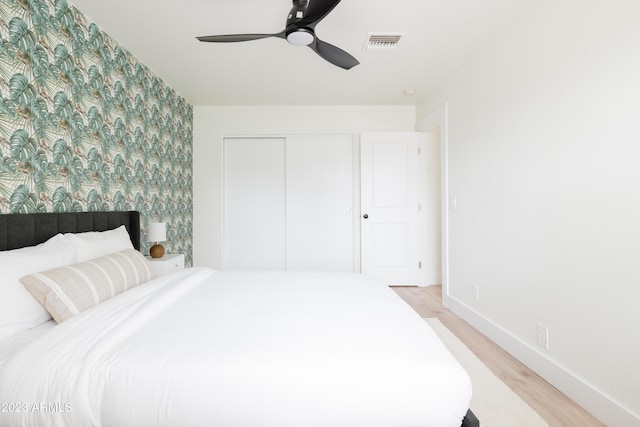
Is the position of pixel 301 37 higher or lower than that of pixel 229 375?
higher

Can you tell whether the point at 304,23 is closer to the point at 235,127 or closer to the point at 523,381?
the point at 523,381

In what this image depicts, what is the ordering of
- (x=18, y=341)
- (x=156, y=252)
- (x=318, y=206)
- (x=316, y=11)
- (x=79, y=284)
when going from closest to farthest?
1. (x=18, y=341)
2. (x=79, y=284)
3. (x=316, y=11)
4. (x=156, y=252)
5. (x=318, y=206)

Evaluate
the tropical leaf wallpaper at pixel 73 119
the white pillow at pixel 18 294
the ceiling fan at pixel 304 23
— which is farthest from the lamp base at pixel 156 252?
the ceiling fan at pixel 304 23

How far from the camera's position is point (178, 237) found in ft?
11.9

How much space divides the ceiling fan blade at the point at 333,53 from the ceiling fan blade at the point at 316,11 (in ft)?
0.63

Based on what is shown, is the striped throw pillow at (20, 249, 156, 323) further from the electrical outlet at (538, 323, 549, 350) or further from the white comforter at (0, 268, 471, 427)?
the electrical outlet at (538, 323, 549, 350)

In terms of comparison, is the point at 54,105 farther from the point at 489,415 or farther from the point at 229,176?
the point at 489,415

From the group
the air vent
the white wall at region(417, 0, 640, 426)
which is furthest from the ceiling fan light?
the white wall at region(417, 0, 640, 426)

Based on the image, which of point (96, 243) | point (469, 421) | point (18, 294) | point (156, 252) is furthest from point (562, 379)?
point (156, 252)

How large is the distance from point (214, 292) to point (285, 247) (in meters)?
2.43

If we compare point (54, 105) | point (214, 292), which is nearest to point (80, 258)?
point (214, 292)

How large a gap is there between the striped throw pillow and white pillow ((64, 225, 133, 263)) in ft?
0.46

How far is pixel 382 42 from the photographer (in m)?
2.48

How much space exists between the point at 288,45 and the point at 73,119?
167 cm
